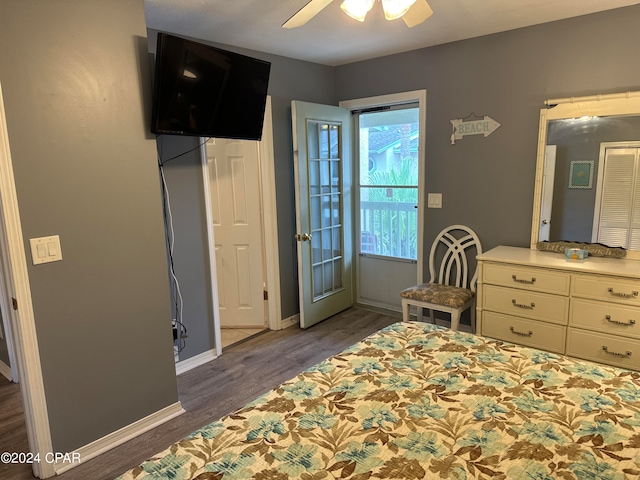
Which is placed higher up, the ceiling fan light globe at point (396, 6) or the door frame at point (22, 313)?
the ceiling fan light globe at point (396, 6)

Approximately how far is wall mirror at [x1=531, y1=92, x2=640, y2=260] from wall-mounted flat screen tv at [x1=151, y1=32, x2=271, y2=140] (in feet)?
6.59

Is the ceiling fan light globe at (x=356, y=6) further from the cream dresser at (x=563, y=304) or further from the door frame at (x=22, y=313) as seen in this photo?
the cream dresser at (x=563, y=304)

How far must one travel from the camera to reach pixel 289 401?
59.9 inches

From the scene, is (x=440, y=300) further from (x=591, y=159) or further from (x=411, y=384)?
(x=411, y=384)

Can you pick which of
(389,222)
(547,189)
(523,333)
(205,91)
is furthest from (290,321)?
(547,189)

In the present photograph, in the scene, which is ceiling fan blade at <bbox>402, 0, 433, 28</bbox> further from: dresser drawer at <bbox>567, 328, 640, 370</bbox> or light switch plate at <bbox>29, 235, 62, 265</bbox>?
dresser drawer at <bbox>567, 328, 640, 370</bbox>

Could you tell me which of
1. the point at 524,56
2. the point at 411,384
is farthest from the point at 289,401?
the point at 524,56

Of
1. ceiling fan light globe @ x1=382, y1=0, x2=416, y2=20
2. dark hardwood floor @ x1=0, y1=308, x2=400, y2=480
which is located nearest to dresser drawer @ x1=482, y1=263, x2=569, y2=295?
dark hardwood floor @ x1=0, y1=308, x2=400, y2=480

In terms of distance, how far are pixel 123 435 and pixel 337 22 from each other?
9.08 feet

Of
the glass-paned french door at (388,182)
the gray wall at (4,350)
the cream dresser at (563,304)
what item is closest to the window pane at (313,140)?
the glass-paned french door at (388,182)

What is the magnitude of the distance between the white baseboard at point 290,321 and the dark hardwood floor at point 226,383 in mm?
70

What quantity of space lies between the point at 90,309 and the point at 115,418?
629 mm

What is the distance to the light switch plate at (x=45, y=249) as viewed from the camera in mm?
1925

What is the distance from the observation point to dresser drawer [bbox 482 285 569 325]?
2.66m
